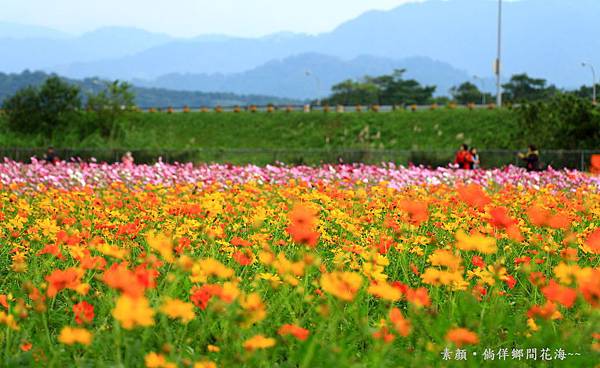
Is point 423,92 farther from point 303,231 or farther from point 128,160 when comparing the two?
point 303,231

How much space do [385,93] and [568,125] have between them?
67.2m

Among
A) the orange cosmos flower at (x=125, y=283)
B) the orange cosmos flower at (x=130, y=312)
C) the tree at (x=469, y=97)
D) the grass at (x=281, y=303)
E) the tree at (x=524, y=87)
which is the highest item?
the tree at (x=524, y=87)

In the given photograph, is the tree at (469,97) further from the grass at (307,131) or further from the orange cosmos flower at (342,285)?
the orange cosmos flower at (342,285)

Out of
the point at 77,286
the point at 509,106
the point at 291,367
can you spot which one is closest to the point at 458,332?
the point at 291,367

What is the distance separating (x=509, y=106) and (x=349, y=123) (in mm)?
8400

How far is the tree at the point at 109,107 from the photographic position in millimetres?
36062

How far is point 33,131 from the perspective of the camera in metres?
37.9

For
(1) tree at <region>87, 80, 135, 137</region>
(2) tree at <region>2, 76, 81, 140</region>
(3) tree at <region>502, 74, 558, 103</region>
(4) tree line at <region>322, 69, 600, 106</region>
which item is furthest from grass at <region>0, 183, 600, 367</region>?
(3) tree at <region>502, 74, 558, 103</region>

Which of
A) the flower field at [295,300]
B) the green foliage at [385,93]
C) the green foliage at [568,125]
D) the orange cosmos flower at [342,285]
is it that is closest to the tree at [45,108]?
the green foliage at [568,125]

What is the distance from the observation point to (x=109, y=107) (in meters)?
36.6

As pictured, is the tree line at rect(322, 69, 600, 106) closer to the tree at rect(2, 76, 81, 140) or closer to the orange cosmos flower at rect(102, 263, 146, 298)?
the tree at rect(2, 76, 81, 140)

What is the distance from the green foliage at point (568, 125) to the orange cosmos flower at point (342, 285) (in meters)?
25.8

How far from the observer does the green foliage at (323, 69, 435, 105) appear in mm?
85375

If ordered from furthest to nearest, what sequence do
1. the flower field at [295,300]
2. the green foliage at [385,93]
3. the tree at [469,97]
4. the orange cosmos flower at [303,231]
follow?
the green foliage at [385,93]
the tree at [469,97]
the orange cosmos flower at [303,231]
the flower field at [295,300]
